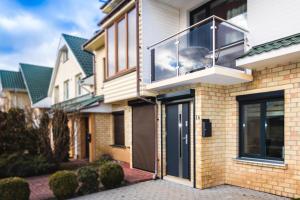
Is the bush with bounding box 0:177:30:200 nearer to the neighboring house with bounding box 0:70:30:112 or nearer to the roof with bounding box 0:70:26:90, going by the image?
the neighboring house with bounding box 0:70:30:112

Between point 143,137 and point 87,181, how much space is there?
3.14m

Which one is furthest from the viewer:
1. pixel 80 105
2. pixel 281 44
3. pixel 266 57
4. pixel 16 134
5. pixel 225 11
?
pixel 80 105

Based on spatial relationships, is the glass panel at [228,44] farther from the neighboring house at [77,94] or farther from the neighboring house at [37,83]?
the neighboring house at [37,83]

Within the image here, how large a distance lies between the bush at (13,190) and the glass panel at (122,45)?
5.25 metres

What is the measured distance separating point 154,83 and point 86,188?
153 inches

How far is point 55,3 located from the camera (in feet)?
41.4

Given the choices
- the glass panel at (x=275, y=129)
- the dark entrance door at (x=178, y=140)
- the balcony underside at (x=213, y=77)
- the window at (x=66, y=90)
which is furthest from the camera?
the window at (x=66, y=90)

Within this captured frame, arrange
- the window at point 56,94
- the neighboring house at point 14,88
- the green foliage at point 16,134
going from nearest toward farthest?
the green foliage at point 16,134 < the window at point 56,94 < the neighboring house at point 14,88

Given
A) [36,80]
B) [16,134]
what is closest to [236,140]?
[16,134]

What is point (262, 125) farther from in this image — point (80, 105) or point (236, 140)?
point (80, 105)

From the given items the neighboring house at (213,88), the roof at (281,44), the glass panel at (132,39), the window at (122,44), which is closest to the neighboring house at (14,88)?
the window at (122,44)

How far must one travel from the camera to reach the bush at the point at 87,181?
7.09 m

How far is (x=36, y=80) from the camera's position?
1003 inches

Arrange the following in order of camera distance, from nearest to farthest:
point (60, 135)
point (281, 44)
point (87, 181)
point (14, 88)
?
point (281, 44) < point (87, 181) < point (60, 135) < point (14, 88)
